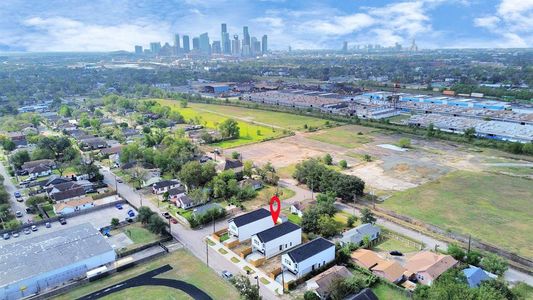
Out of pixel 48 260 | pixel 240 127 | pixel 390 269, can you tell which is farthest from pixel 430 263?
pixel 240 127

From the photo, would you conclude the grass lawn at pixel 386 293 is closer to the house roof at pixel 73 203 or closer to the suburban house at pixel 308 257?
the suburban house at pixel 308 257

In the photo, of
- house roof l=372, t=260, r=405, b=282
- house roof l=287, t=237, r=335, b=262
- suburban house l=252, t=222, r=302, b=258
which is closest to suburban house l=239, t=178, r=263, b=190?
suburban house l=252, t=222, r=302, b=258

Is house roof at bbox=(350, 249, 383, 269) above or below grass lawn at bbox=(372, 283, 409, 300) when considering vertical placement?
above

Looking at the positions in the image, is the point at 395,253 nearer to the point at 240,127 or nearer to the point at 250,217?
the point at 250,217

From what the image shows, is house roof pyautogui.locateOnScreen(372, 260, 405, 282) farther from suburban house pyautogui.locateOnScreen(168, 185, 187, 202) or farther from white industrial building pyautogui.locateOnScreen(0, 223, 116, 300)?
suburban house pyautogui.locateOnScreen(168, 185, 187, 202)

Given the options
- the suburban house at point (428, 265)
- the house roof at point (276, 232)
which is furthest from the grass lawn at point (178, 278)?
the suburban house at point (428, 265)

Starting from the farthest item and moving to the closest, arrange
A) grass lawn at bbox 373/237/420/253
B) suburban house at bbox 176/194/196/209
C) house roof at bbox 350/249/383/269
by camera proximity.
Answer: suburban house at bbox 176/194/196/209, grass lawn at bbox 373/237/420/253, house roof at bbox 350/249/383/269

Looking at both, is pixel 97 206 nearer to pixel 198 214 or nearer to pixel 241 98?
pixel 198 214
